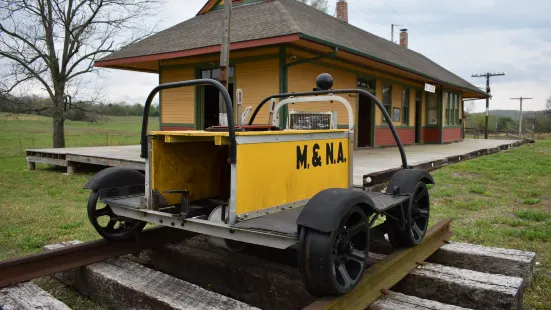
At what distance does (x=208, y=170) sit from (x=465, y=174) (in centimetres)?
781

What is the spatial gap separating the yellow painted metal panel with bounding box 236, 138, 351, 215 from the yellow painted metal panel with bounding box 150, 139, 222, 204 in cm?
73

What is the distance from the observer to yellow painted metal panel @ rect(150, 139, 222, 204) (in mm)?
3156

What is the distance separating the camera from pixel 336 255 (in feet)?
8.04

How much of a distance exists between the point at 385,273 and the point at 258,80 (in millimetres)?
9671

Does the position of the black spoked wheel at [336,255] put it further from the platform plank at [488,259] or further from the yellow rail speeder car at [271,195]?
the platform plank at [488,259]

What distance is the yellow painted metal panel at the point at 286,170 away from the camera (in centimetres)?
264

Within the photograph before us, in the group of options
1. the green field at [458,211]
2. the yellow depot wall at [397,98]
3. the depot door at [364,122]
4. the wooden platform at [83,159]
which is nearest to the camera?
the green field at [458,211]

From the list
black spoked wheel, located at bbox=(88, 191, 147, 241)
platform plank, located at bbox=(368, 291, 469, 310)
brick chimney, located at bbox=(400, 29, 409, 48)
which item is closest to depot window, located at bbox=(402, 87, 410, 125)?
brick chimney, located at bbox=(400, 29, 409, 48)

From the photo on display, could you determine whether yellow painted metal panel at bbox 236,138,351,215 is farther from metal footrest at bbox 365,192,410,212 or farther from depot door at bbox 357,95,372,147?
depot door at bbox 357,95,372,147

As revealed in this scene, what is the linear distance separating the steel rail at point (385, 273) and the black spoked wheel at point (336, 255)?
0.23ft

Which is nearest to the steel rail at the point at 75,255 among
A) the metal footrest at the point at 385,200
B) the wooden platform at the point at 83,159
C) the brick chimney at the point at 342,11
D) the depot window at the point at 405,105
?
the metal footrest at the point at 385,200

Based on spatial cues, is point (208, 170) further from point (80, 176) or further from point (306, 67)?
point (306, 67)

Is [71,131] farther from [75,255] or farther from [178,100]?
[75,255]

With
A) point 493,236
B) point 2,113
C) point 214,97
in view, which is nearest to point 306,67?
point 214,97
